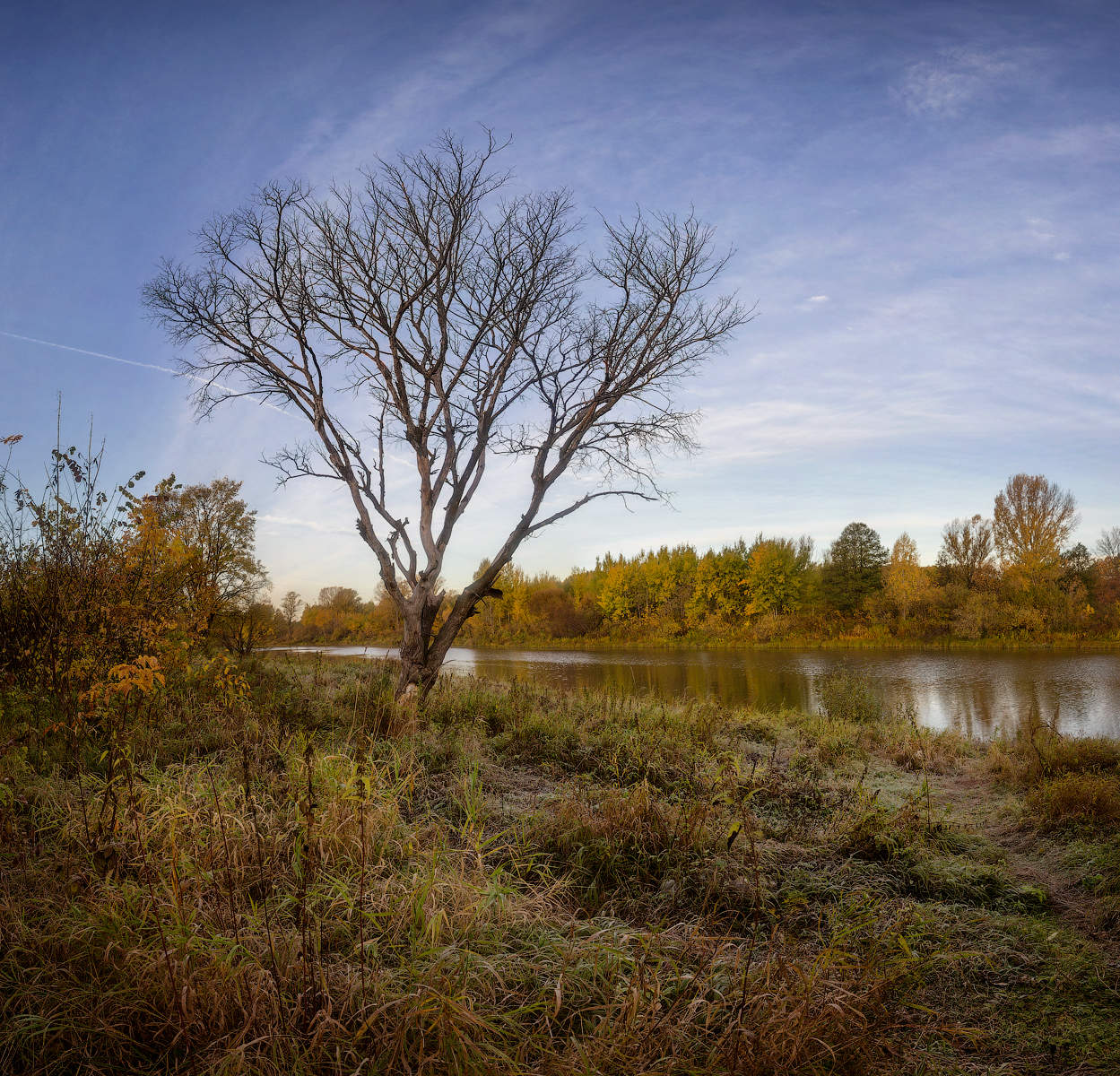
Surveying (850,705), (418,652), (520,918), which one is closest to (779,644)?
(850,705)

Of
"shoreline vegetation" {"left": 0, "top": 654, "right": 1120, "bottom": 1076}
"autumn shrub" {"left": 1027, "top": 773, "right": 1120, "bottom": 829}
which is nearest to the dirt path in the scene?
"shoreline vegetation" {"left": 0, "top": 654, "right": 1120, "bottom": 1076}

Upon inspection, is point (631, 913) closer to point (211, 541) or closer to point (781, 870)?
point (781, 870)

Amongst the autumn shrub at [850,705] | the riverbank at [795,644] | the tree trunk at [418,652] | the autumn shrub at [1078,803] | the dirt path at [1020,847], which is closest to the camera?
the dirt path at [1020,847]

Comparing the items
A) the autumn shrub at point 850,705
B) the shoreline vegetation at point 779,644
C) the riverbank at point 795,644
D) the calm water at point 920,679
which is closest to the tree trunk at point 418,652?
the calm water at point 920,679

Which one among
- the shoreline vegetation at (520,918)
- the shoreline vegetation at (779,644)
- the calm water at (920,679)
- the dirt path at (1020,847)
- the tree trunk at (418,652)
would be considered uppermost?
the tree trunk at (418,652)

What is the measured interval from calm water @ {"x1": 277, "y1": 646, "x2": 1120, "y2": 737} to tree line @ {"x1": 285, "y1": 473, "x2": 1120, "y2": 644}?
24.2 feet

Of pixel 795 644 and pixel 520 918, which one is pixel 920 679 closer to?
pixel 795 644

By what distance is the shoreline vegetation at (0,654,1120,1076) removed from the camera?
205 cm

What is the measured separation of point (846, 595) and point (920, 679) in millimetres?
26463

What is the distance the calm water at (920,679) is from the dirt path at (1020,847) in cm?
417

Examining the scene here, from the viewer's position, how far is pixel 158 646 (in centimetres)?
585

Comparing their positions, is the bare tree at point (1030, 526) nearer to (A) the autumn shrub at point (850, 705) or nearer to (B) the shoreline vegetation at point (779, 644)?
(B) the shoreline vegetation at point (779, 644)

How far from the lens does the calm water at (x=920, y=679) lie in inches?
546

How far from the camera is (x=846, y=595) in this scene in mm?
45719
